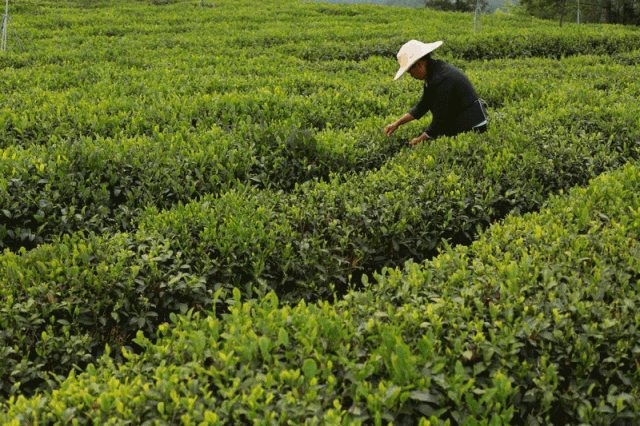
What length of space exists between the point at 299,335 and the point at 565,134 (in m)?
5.31

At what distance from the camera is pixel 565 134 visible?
20.7ft

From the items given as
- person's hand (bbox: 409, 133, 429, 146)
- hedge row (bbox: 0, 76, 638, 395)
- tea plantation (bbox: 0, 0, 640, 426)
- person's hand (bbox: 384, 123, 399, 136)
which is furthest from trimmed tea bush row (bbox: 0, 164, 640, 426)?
person's hand (bbox: 384, 123, 399, 136)

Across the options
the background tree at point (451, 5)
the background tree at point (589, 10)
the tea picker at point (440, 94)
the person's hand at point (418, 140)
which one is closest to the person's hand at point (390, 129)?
the tea picker at point (440, 94)

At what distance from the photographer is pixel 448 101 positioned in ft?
20.3

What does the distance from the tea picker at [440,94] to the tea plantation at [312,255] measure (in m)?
0.35

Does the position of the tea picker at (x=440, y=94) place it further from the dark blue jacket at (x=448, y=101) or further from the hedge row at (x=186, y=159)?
the hedge row at (x=186, y=159)

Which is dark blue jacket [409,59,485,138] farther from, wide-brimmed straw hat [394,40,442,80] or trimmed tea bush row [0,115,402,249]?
trimmed tea bush row [0,115,402,249]

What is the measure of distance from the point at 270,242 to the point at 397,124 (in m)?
3.15

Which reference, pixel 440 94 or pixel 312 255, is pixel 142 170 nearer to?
pixel 312 255

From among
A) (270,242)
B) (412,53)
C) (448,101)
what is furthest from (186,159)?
(448,101)

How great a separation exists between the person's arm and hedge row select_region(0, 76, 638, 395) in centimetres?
57

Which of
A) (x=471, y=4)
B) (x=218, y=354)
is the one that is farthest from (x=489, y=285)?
(x=471, y=4)

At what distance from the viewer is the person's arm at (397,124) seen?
6.40 metres

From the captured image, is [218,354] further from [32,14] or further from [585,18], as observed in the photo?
[585,18]
